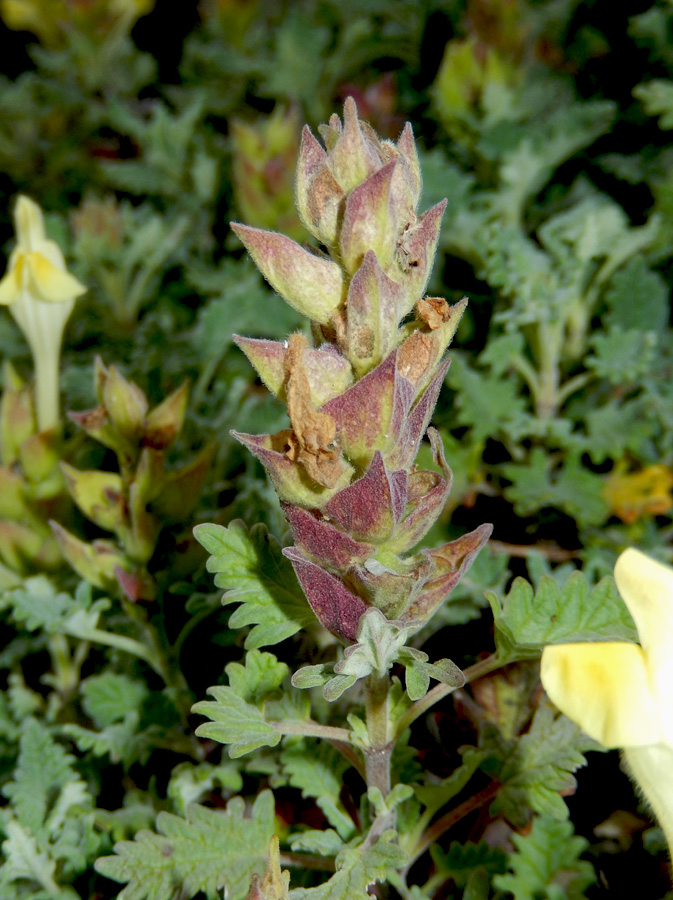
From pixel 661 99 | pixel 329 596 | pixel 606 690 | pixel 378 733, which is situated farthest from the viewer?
pixel 661 99

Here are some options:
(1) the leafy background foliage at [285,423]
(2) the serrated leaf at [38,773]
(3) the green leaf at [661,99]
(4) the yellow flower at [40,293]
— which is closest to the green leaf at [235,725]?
(1) the leafy background foliage at [285,423]

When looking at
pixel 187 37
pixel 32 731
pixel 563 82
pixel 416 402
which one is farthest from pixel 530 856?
pixel 187 37

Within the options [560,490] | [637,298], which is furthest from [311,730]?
[637,298]

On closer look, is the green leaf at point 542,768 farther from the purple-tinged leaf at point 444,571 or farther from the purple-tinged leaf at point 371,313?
the purple-tinged leaf at point 371,313

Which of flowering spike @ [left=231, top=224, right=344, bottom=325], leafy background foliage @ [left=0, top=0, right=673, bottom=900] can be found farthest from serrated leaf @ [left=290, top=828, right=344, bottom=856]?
flowering spike @ [left=231, top=224, right=344, bottom=325]

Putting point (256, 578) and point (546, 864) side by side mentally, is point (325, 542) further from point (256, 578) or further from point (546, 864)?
point (546, 864)

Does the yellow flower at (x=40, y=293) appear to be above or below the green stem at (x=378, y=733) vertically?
above

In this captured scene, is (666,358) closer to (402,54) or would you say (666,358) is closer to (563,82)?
(563,82)
